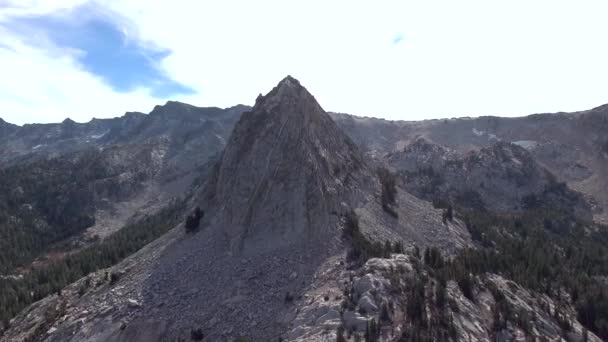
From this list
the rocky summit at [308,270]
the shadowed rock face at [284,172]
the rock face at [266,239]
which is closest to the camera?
the rocky summit at [308,270]

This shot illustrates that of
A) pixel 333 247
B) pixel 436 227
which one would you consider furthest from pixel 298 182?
pixel 436 227

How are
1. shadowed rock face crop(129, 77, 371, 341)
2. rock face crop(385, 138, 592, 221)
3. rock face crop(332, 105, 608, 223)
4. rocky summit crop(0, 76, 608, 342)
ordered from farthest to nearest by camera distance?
rock face crop(332, 105, 608, 223)
rock face crop(385, 138, 592, 221)
shadowed rock face crop(129, 77, 371, 341)
rocky summit crop(0, 76, 608, 342)

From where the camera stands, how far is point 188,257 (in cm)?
5334

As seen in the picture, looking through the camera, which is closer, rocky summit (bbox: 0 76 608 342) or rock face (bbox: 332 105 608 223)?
rocky summit (bbox: 0 76 608 342)

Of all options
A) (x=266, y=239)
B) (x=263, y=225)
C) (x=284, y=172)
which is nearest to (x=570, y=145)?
(x=284, y=172)

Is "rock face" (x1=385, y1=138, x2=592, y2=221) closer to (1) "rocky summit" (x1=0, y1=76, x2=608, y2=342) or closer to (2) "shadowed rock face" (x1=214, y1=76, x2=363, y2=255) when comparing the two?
(1) "rocky summit" (x1=0, y1=76, x2=608, y2=342)

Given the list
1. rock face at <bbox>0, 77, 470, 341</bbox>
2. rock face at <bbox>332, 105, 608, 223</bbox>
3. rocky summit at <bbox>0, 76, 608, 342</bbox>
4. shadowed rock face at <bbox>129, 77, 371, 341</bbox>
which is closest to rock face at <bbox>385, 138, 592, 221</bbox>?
rock face at <bbox>332, 105, 608, 223</bbox>

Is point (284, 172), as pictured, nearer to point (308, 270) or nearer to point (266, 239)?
point (266, 239)

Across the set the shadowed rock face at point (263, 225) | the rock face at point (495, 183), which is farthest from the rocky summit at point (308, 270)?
the rock face at point (495, 183)

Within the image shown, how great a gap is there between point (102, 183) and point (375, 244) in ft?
484

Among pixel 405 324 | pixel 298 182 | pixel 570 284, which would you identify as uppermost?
pixel 298 182

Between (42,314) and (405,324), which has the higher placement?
(405,324)

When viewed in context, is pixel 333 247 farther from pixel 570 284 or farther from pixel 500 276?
pixel 570 284

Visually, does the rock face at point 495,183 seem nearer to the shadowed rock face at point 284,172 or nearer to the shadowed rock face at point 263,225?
the shadowed rock face at point 284,172
